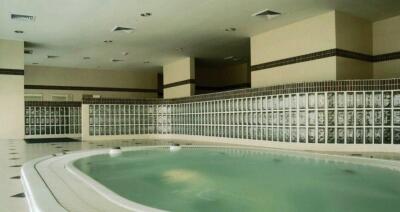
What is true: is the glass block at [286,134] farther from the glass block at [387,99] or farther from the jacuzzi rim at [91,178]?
the glass block at [387,99]

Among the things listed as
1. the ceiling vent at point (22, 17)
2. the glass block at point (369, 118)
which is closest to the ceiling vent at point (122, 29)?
the ceiling vent at point (22, 17)

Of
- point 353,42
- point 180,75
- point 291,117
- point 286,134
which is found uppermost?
point 353,42

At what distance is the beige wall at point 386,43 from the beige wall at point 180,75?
5.85m

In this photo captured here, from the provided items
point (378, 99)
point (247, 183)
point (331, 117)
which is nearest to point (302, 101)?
point (331, 117)

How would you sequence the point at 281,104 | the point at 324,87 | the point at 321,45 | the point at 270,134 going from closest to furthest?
the point at 324,87 < the point at 281,104 < the point at 270,134 < the point at 321,45

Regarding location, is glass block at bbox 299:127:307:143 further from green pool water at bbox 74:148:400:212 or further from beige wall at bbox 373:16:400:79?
beige wall at bbox 373:16:400:79

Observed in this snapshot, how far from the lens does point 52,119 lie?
1048 cm

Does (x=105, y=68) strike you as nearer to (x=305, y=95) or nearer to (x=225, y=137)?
(x=225, y=137)

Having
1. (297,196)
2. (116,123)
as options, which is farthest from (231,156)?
(116,123)

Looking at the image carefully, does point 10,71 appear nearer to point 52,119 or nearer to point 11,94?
point 11,94

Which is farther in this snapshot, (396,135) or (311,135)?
(311,135)

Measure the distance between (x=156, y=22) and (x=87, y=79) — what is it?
7948mm

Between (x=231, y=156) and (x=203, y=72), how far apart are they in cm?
914

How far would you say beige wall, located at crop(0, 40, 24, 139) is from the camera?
8859 millimetres
